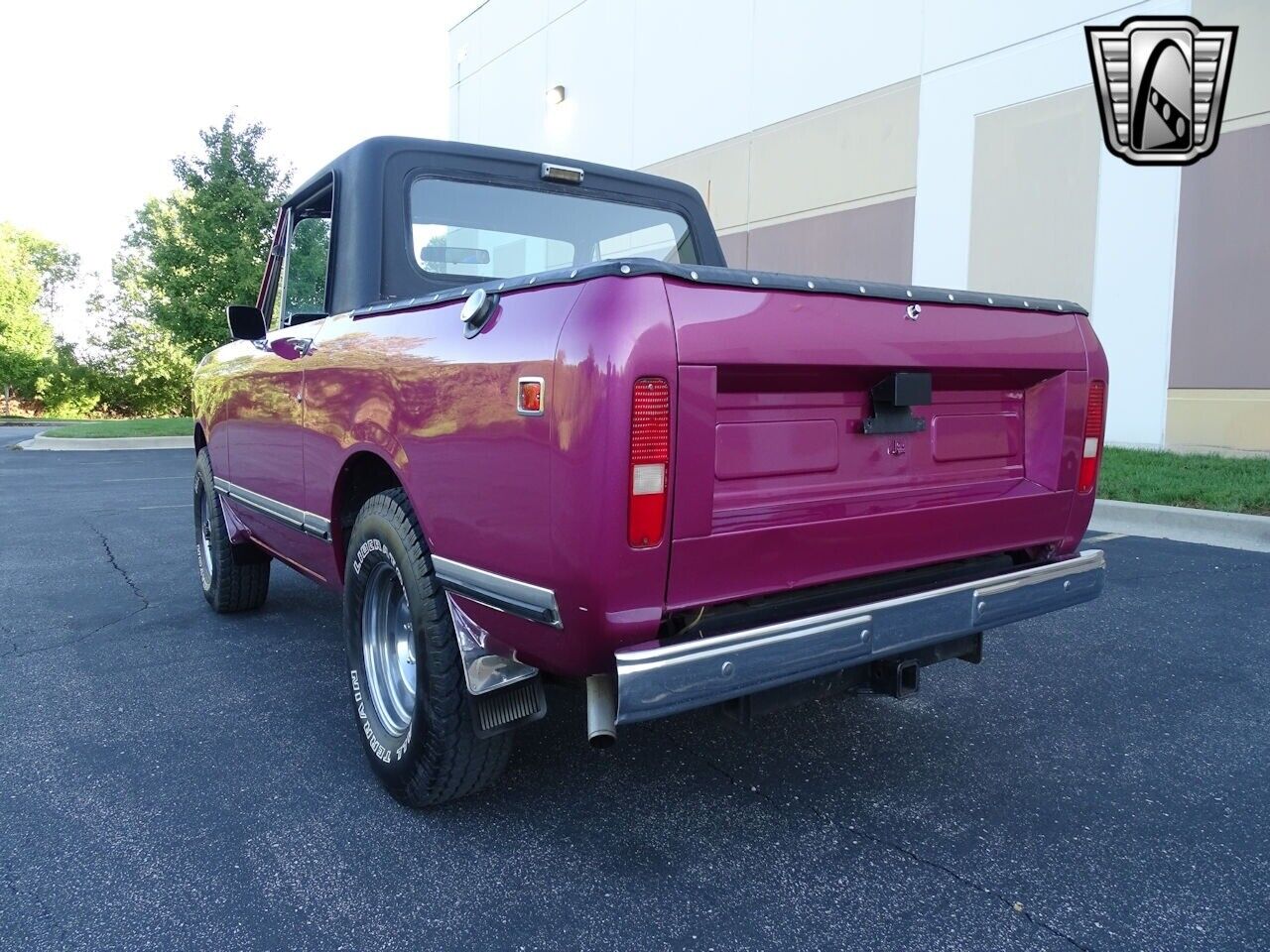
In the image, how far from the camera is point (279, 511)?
383 centimetres

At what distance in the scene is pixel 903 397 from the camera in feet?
8.27

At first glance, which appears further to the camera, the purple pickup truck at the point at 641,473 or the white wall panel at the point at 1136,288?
the white wall panel at the point at 1136,288

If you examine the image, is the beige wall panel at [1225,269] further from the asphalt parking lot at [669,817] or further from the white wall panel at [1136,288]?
the asphalt parking lot at [669,817]

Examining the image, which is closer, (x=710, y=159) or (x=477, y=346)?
(x=477, y=346)

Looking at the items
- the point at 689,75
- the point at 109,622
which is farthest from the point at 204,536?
the point at 689,75

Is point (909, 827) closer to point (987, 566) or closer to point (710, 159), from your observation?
point (987, 566)

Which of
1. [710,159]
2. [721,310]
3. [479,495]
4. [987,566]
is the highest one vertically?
[710,159]

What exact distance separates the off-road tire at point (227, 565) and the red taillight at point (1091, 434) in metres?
3.93

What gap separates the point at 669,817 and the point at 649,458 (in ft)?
4.18

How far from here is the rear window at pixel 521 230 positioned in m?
3.55

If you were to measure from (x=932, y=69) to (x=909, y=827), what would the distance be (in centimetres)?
1250

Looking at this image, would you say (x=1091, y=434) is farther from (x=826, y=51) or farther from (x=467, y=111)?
(x=467, y=111)

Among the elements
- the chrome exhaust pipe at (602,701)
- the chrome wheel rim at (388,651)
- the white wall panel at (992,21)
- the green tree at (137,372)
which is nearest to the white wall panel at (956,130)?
the white wall panel at (992,21)

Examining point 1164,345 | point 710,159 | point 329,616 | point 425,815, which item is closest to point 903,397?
point 425,815
